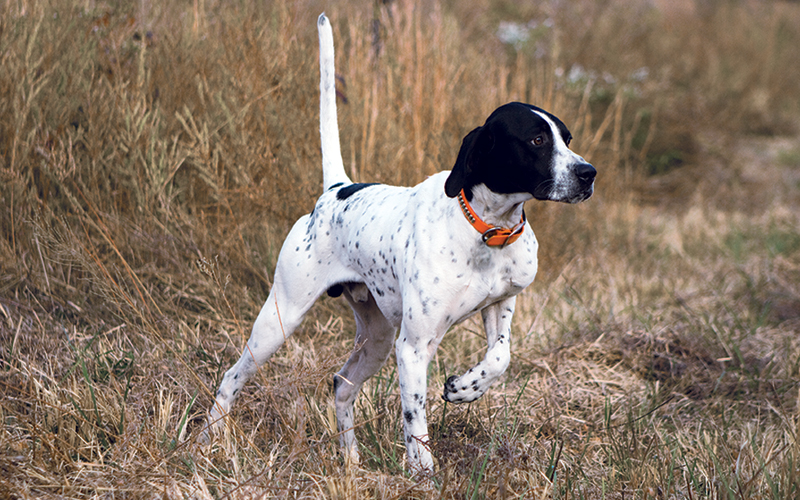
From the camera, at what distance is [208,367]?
3.14 metres

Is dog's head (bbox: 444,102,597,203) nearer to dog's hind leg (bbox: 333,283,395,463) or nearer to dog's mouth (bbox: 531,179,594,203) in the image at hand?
dog's mouth (bbox: 531,179,594,203)

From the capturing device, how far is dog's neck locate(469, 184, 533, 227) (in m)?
2.31

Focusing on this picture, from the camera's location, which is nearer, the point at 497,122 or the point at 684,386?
the point at 497,122

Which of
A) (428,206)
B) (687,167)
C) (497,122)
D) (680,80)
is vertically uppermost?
(497,122)

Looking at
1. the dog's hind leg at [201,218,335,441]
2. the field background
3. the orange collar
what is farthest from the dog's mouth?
the dog's hind leg at [201,218,335,441]

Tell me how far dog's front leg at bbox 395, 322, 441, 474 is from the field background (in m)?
0.10

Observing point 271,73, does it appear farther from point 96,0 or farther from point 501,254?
point 501,254

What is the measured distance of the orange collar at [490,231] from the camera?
2.27 meters

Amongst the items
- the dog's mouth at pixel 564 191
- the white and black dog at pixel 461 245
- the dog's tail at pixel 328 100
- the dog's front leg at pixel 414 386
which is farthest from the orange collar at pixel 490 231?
the dog's tail at pixel 328 100

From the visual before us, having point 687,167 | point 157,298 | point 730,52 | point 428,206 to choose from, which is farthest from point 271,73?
point 730,52

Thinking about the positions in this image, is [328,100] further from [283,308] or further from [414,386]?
[414,386]

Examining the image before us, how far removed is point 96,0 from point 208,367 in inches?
122

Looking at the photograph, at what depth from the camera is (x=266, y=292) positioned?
3.91 metres

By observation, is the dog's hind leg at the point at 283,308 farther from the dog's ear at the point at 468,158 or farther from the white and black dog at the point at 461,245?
the dog's ear at the point at 468,158
